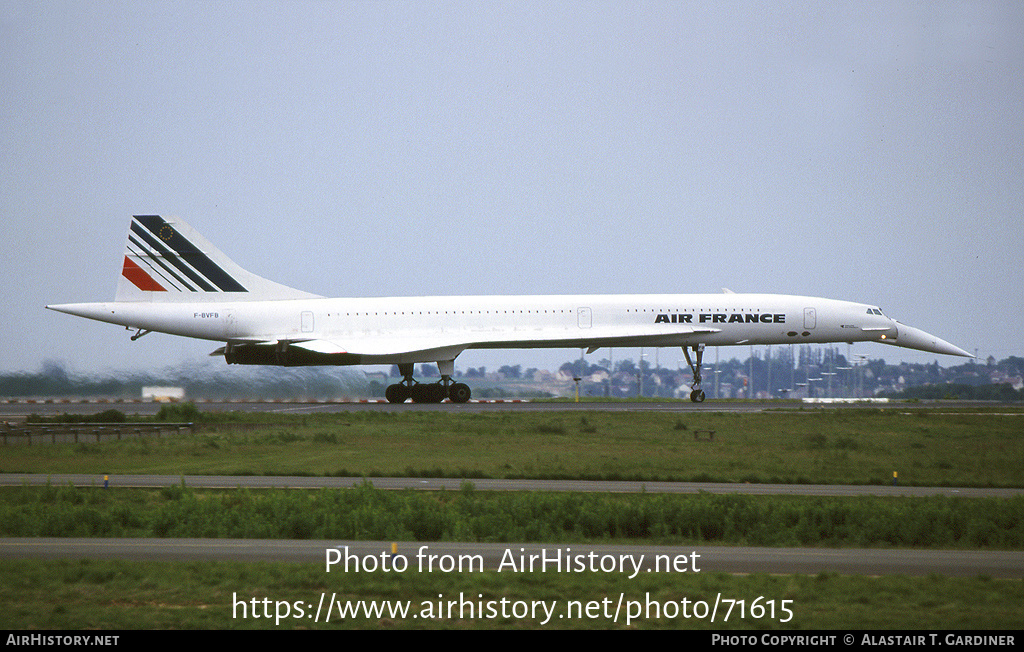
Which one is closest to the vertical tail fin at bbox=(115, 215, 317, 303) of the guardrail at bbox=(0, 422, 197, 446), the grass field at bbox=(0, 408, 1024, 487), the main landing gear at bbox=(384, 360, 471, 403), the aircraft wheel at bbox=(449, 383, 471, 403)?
the main landing gear at bbox=(384, 360, 471, 403)

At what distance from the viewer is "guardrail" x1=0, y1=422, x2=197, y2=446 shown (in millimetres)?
25062

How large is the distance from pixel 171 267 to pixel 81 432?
16.4 m

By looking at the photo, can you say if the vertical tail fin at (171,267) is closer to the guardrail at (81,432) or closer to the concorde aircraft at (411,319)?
the concorde aircraft at (411,319)

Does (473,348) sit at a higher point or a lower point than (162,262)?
lower

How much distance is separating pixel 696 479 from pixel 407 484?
5.58 m

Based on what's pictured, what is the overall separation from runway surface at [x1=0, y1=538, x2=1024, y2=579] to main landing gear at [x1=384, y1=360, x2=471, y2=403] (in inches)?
1077

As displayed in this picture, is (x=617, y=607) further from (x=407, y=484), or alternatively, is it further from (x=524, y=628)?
(x=407, y=484)

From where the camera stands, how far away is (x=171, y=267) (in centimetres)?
4116

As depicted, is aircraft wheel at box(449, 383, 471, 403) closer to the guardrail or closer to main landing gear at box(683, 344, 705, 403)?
main landing gear at box(683, 344, 705, 403)

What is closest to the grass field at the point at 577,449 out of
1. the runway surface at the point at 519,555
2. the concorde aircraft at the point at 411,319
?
the runway surface at the point at 519,555

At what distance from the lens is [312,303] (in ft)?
135

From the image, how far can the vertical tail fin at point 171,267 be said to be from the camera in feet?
135
